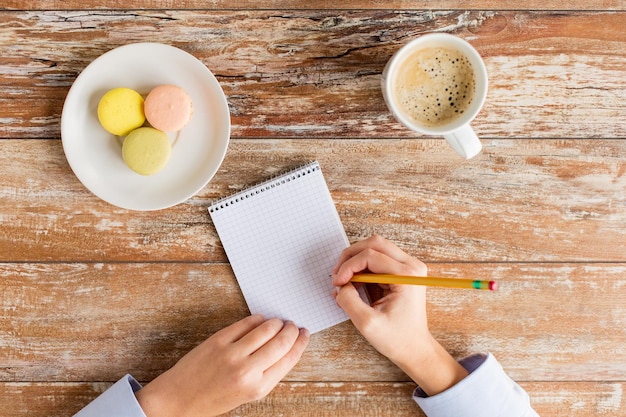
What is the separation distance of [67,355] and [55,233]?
217 mm

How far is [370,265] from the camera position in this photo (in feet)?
3.13

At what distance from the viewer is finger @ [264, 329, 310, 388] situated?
972 mm

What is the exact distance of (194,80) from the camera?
3.20 ft

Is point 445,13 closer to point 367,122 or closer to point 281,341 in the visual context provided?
point 367,122

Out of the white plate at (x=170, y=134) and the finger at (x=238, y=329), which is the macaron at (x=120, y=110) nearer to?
the white plate at (x=170, y=134)

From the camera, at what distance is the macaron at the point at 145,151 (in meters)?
0.94

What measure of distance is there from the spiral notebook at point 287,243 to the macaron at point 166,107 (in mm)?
165

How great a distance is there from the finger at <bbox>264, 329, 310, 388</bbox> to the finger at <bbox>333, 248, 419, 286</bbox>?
125mm

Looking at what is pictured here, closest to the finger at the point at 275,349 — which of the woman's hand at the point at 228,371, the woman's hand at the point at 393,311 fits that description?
the woman's hand at the point at 228,371

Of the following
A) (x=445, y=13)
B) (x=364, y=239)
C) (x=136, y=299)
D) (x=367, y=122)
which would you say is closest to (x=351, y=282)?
(x=364, y=239)

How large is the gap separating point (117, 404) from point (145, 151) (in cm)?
42

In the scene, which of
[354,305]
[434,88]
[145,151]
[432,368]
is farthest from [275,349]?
[434,88]

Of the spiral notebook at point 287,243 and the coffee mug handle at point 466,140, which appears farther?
the spiral notebook at point 287,243

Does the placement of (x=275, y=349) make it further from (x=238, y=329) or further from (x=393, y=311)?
(x=393, y=311)
